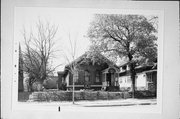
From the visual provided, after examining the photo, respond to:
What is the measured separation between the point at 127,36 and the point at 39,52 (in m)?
1.17

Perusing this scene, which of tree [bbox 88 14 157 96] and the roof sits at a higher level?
tree [bbox 88 14 157 96]

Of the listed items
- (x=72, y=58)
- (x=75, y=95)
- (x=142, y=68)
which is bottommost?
(x=75, y=95)

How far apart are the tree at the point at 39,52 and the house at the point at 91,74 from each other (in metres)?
0.23

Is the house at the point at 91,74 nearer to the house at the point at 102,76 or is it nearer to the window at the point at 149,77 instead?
the house at the point at 102,76

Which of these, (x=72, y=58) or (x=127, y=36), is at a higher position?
(x=127, y=36)

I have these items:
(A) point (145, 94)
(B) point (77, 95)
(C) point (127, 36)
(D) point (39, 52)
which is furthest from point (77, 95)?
→ (C) point (127, 36)

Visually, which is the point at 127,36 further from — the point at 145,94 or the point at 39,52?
the point at 39,52

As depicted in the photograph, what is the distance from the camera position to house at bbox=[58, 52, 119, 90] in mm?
3090

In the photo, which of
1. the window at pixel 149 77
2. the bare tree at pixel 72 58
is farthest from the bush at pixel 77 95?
the window at pixel 149 77

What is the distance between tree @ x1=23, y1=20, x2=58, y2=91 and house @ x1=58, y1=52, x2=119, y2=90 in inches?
8.9

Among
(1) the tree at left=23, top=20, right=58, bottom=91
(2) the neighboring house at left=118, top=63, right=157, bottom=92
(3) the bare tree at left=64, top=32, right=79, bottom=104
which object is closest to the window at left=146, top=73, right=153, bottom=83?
(2) the neighboring house at left=118, top=63, right=157, bottom=92

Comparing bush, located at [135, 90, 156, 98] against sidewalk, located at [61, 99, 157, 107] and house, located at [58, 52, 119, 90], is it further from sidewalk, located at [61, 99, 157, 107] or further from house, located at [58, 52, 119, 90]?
house, located at [58, 52, 119, 90]

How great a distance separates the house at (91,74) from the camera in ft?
10.1

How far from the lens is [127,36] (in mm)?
3121
